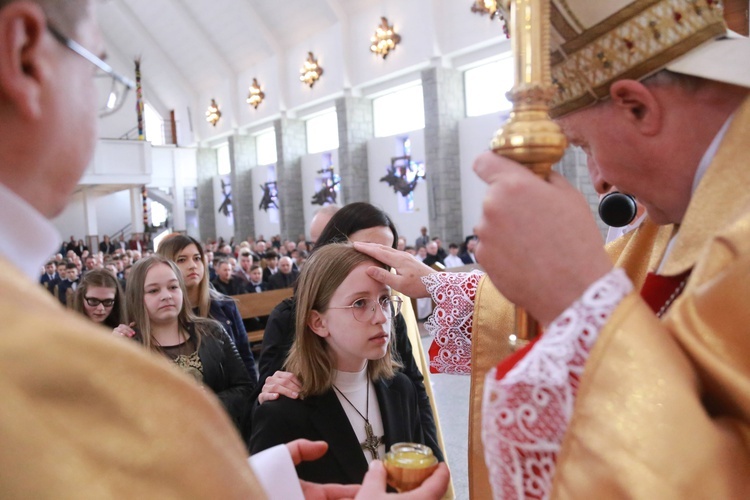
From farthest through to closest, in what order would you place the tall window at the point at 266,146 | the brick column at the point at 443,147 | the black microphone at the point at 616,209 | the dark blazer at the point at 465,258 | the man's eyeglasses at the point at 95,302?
the tall window at the point at 266,146, the brick column at the point at 443,147, the dark blazer at the point at 465,258, the man's eyeglasses at the point at 95,302, the black microphone at the point at 616,209

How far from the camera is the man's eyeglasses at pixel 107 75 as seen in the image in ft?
2.14

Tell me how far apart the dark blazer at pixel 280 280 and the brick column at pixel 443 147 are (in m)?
5.69

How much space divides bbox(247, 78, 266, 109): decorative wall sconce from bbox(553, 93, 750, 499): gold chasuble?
1876 centimetres

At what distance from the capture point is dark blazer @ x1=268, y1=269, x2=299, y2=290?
313 inches

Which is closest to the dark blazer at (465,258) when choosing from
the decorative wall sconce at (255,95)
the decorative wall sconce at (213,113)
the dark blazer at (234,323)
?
the dark blazer at (234,323)

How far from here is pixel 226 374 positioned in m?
2.89

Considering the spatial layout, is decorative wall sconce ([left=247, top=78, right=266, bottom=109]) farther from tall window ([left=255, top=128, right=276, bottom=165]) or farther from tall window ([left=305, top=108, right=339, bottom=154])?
tall window ([left=305, top=108, right=339, bottom=154])

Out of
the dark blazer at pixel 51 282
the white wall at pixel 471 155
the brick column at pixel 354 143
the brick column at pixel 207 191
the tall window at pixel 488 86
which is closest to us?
the dark blazer at pixel 51 282

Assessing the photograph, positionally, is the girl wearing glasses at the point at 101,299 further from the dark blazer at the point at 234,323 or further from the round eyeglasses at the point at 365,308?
the round eyeglasses at the point at 365,308

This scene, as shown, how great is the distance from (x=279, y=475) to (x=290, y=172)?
57.0 feet

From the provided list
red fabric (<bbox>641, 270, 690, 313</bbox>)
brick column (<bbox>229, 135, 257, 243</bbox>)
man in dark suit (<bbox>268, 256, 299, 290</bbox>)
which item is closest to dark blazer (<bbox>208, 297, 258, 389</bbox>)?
red fabric (<bbox>641, 270, 690, 313</bbox>)

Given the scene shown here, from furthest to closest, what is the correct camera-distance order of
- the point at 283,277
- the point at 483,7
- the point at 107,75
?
the point at 483,7 < the point at 283,277 < the point at 107,75

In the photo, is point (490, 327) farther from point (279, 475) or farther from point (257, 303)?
point (257, 303)

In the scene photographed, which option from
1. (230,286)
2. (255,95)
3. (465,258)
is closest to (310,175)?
(255,95)
